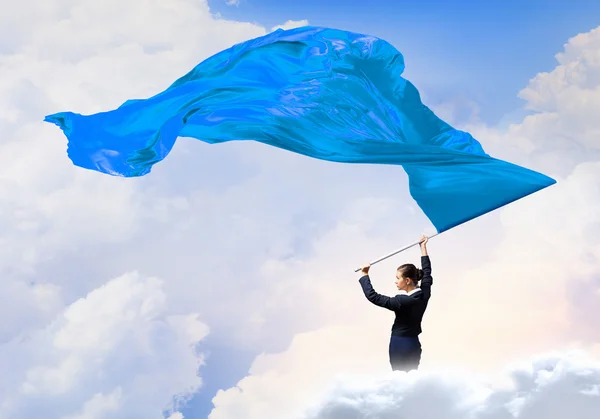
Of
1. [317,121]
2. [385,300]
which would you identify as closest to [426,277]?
[385,300]

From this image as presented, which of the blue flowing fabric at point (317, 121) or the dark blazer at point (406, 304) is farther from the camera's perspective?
the blue flowing fabric at point (317, 121)

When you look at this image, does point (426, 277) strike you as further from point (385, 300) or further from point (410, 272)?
point (385, 300)

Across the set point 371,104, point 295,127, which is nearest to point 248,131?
point 295,127

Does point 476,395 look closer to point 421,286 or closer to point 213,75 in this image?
point 421,286

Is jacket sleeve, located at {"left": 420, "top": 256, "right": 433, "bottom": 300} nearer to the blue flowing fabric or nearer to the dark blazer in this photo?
the dark blazer

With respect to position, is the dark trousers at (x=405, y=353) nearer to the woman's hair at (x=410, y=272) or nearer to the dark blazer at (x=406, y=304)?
the dark blazer at (x=406, y=304)

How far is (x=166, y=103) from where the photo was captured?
12602 mm

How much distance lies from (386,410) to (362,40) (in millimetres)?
6284

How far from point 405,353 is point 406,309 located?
473mm

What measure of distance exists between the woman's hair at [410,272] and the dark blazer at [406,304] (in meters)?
0.07

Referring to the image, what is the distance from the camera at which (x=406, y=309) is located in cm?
982

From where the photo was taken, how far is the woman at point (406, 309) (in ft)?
32.2

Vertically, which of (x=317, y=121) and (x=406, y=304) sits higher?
(x=317, y=121)

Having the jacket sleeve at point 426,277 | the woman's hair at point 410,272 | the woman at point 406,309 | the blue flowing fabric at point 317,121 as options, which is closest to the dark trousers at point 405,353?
the woman at point 406,309
